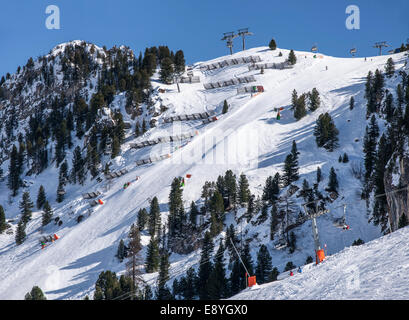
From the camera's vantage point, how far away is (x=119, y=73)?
438 feet

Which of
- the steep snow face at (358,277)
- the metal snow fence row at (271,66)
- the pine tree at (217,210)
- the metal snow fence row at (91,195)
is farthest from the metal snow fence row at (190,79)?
the steep snow face at (358,277)

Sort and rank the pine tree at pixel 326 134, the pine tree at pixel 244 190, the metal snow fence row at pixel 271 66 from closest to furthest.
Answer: the pine tree at pixel 244 190, the pine tree at pixel 326 134, the metal snow fence row at pixel 271 66

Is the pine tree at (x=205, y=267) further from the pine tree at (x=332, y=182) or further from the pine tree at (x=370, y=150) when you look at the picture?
the pine tree at (x=370, y=150)

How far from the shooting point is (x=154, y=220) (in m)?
56.9

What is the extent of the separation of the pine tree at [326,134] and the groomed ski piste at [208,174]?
50.4 inches

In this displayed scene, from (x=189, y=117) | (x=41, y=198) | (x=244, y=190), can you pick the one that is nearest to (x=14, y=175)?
(x=41, y=198)

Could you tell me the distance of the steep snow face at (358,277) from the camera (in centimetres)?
1534

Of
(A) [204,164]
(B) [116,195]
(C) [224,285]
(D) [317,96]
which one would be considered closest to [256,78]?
(D) [317,96]

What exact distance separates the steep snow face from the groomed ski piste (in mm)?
1549

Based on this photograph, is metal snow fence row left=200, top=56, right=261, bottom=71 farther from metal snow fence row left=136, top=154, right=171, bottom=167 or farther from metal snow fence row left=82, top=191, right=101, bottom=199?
metal snow fence row left=82, top=191, right=101, bottom=199

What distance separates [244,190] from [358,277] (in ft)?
127

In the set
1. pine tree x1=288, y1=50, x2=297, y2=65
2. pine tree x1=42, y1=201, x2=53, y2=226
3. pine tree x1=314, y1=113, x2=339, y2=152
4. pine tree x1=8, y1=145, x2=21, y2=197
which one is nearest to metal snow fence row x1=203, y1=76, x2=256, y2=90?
pine tree x1=288, y1=50, x2=297, y2=65
